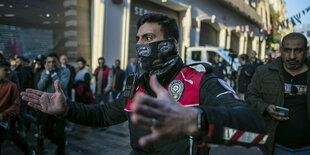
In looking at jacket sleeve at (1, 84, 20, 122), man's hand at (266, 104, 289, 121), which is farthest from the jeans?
jacket sleeve at (1, 84, 20, 122)

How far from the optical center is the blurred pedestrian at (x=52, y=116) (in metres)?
3.86

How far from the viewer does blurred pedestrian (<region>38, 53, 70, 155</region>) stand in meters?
3.86

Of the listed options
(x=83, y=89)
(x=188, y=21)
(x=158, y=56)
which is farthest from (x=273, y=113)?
(x=188, y=21)

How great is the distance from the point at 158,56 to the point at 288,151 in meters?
1.74

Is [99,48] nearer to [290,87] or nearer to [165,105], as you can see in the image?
[290,87]

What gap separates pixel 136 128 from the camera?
1.63 m

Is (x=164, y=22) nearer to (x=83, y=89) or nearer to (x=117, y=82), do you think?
(x=83, y=89)

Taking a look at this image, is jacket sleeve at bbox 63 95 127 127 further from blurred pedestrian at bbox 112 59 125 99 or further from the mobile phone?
blurred pedestrian at bbox 112 59 125 99

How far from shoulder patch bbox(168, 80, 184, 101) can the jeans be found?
157 centimetres

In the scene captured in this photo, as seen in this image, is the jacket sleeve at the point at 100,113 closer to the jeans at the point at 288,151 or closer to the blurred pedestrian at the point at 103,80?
the jeans at the point at 288,151

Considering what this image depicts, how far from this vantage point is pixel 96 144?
4766 millimetres

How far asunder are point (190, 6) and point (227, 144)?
1485 cm

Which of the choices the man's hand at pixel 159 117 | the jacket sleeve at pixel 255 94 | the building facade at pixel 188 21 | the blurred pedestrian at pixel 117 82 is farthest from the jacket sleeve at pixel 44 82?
the building facade at pixel 188 21

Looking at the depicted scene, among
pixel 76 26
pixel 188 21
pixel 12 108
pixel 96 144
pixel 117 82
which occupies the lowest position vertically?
pixel 96 144
